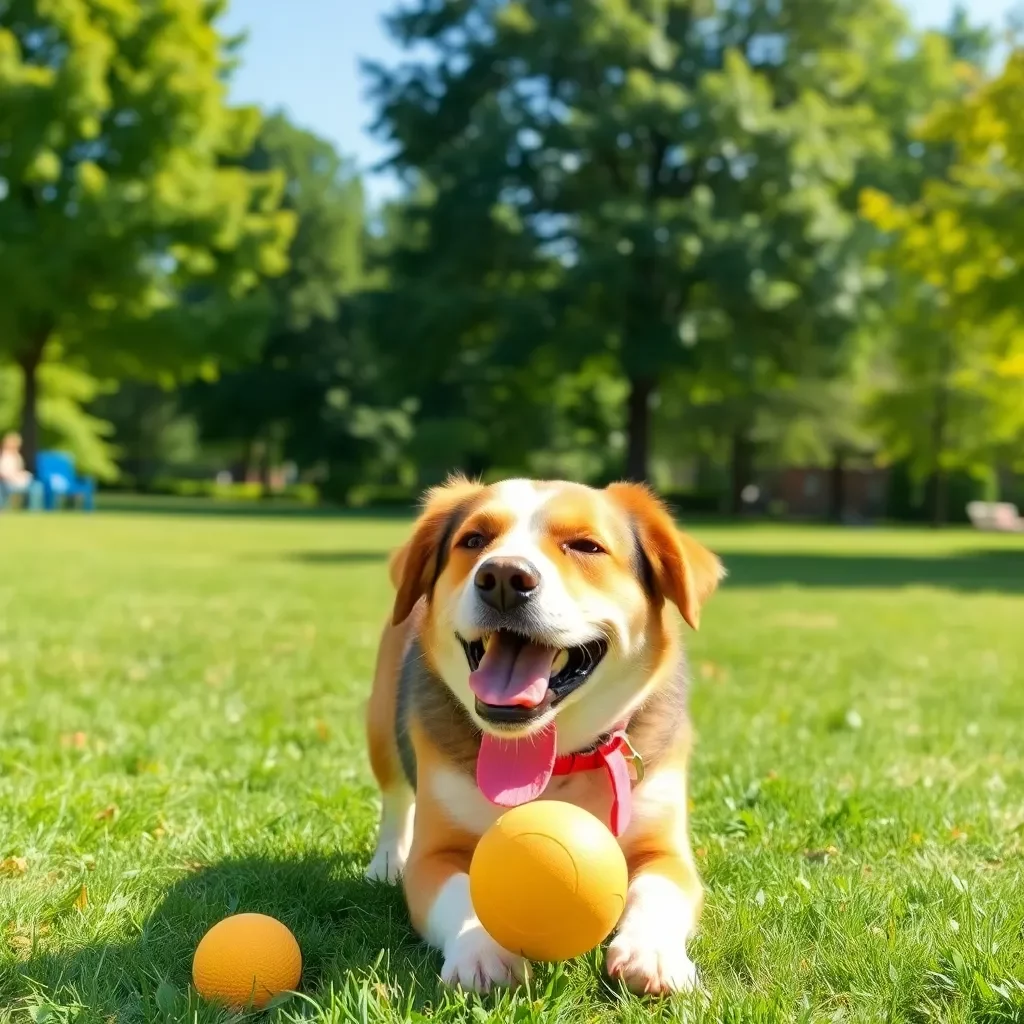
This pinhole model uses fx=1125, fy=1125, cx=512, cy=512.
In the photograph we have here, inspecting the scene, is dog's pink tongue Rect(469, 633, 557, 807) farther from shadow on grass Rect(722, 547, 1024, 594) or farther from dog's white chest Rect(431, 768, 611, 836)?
shadow on grass Rect(722, 547, 1024, 594)

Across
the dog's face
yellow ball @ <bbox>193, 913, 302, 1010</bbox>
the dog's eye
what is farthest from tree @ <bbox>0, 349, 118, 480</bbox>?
yellow ball @ <bbox>193, 913, 302, 1010</bbox>

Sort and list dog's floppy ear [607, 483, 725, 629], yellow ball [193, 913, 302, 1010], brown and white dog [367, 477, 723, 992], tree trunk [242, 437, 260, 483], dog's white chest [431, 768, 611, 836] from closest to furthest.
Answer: yellow ball [193, 913, 302, 1010] → brown and white dog [367, 477, 723, 992] → dog's white chest [431, 768, 611, 836] → dog's floppy ear [607, 483, 725, 629] → tree trunk [242, 437, 260, 483]

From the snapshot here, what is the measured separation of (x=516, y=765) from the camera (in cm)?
329

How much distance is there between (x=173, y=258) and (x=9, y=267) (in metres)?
5.31

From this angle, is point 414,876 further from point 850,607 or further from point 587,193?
point 587,193

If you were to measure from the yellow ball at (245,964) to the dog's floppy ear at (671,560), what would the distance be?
1.55 m

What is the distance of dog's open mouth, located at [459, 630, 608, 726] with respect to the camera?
3.10 m

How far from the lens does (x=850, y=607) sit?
13.0 m

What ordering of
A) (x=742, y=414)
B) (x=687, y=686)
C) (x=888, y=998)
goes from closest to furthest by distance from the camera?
(x=888, y=998), (x=687, y=686), (x=742, y=414)

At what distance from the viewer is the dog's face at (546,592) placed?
3.15 meters

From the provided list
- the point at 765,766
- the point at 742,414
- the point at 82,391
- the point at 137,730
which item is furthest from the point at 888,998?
the point at 82,391

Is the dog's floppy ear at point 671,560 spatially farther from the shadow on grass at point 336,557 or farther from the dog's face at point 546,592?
the shadow on grass at point 336,557

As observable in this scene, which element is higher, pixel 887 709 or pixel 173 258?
pixel 173 258

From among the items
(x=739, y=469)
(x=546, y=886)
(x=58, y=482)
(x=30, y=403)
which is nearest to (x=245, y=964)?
(x=546, y=886)
